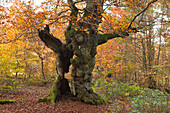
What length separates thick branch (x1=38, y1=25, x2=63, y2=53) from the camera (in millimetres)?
6822

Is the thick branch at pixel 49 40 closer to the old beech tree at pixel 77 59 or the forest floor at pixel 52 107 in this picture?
the old beech tree at pixel 77 59

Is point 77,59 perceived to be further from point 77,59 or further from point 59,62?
point 59,62

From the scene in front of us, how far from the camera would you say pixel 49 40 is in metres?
7.26

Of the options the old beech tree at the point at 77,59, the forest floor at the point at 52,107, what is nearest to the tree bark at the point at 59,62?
the old beech tree at the point at 77,59

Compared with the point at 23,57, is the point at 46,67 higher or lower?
lower

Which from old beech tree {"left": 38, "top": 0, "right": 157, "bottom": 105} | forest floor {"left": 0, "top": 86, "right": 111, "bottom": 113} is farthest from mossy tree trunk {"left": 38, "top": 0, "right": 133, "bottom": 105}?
forest floor {"left": 0, "top": 86, "right": 111, "bottom": 113}

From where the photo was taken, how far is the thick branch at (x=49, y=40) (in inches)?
269

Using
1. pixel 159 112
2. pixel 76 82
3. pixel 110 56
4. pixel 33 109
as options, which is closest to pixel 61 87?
pixel 76 82

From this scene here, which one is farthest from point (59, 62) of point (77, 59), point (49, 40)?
point (49, 40)

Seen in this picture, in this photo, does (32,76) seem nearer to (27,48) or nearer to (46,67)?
(46,67)

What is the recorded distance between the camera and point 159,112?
381 cm

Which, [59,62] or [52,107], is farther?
[59,62]

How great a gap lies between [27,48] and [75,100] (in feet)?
35.3

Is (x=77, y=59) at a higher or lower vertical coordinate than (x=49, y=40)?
lower
